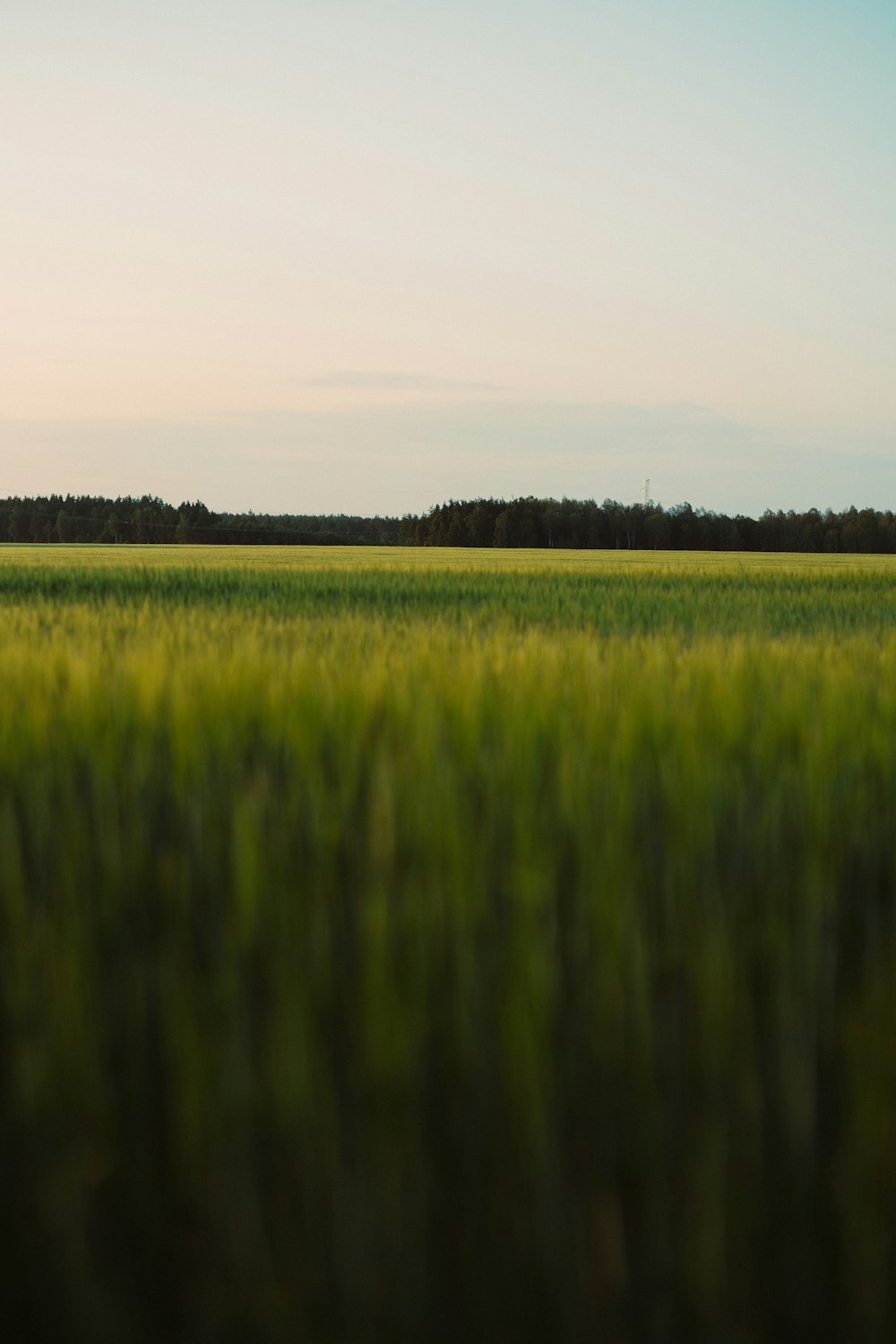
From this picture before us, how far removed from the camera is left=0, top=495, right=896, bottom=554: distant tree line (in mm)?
80375

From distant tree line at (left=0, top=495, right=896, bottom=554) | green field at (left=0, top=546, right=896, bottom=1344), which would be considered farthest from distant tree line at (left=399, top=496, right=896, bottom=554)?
green field at (left=0, top=546, right=896, bottom=1344)

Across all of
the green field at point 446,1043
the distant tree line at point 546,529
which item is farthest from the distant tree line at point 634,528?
the green field at point 446,1043

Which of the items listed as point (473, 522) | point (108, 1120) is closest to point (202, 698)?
point (108, 1120)

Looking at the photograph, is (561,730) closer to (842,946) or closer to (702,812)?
(702,812)

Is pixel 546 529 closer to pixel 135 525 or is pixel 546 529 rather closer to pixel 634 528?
pixel 634 528

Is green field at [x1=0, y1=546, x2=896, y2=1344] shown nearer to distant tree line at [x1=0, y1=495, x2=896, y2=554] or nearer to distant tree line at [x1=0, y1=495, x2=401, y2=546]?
distant tree line at [x1=0, y1=495, x2=896, y2=554]

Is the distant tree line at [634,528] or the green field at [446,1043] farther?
the distant tree line at [634,528]

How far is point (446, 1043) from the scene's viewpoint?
0.95m

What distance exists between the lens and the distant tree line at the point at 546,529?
264ft

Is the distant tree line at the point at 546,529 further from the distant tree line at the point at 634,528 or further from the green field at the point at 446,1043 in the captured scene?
the green field at the point at 446,1043

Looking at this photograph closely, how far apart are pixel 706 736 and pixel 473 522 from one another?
273ft

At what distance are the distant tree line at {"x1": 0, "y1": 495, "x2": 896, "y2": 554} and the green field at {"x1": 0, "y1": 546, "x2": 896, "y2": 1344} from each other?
7640cm

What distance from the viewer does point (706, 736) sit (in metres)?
1.86

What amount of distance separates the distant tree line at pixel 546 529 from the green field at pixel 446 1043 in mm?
76404
